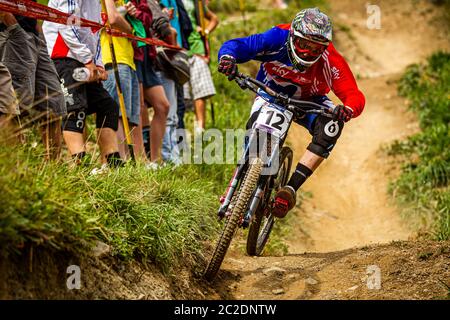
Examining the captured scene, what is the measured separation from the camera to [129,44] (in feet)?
22.1

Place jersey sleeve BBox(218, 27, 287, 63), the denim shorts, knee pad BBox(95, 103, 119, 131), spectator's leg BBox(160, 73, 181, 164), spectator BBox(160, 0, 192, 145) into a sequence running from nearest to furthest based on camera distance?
1. jersey sleeve BBox(218, 27, 287, 63)
2. knee pad BBox(95, 103, 119, 131)
3. the denim shorts
4. spectator's leg BBox(160, 73, 181, 164)
5. spectator BBox(160, 0, 192, 145)

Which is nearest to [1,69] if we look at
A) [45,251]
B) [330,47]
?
[45,251]

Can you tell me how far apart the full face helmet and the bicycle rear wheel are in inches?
33.9

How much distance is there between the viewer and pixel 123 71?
6.54 m

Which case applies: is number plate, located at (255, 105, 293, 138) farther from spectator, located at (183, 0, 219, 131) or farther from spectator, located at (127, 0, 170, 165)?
spectator, located at (183, 0, 219, 131)

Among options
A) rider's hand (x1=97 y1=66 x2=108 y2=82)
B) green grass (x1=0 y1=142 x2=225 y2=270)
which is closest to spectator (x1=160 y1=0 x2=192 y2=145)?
green grass (x1=0 y1=142 x2=225 y2=270)

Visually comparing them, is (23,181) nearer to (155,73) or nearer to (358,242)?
(155,73)

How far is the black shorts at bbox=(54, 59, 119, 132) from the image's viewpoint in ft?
18.4

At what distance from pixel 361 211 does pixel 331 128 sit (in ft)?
14.1

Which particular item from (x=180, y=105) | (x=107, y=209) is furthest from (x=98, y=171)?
(x=180, y=105)

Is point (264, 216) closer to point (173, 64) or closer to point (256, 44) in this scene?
point (256, 44)

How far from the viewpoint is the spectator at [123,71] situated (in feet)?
21.4
